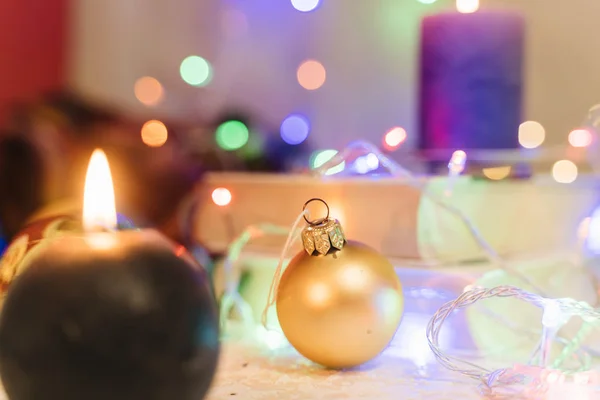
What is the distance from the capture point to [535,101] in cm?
95

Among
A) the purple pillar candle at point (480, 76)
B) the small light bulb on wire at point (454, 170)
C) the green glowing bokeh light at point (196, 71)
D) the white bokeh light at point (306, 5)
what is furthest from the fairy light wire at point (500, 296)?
the green glowing bokeh light at point (196, 71)

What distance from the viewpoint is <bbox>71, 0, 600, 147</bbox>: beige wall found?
93cm

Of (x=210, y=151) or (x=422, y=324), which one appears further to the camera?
(x=210, y=151)

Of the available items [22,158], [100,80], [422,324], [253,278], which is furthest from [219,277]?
[100,80]

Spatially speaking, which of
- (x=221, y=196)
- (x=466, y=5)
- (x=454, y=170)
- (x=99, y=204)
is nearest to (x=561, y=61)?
(x=466, y=5)

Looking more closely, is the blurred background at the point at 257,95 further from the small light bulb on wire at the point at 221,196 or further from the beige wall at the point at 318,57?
the small light bulb on wire at the point at 221,196

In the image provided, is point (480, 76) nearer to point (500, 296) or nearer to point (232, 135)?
point (500, 296)

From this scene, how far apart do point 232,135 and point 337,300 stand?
0.76 meters

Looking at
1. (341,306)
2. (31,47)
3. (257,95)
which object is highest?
(31,47)

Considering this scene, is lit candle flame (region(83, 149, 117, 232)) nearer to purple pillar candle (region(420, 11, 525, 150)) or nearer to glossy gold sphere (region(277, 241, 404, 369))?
glossy gold sphere (region(277, 241, 404, 369))

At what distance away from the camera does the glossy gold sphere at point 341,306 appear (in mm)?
479

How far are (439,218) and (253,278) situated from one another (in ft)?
0.65

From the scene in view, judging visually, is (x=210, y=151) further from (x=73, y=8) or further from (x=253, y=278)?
(x=73, y=8)

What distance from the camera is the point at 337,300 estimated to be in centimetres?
48
